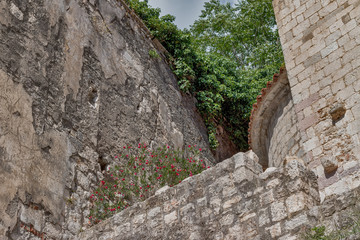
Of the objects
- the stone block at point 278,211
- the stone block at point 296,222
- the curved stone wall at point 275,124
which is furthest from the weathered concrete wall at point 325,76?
the stone block at point 296,222

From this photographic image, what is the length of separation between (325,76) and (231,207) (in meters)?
2.98

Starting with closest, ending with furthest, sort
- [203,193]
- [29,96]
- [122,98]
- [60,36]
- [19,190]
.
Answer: [203,193] < [19,190] < [29,96] < [60,36] < [122,98]

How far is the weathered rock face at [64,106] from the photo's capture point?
6105 millimetres

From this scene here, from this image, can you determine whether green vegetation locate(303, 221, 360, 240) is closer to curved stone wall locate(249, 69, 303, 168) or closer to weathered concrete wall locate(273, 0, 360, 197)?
weathered concrete wall locate(273, 0, 360, 197)

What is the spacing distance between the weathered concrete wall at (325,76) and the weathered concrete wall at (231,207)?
6.10 feet

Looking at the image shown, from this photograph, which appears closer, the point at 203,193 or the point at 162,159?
the point at 203,193

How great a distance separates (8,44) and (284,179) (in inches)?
154

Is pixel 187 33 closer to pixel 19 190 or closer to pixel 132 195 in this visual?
pixel 132 195

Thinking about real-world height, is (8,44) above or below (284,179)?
above

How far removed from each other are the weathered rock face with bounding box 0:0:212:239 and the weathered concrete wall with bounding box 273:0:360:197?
275 centimetres

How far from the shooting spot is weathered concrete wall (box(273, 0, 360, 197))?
21.4ft

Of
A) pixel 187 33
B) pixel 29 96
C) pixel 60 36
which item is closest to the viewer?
pixel 29 96

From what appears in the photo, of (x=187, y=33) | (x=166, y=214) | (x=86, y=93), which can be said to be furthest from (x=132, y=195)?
(x=187, y=33)

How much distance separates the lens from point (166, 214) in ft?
17.1
